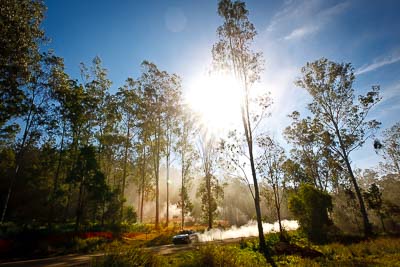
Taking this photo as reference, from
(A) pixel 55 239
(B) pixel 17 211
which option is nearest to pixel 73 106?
(A) pixel 55 239

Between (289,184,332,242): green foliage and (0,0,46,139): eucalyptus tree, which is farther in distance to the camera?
(289,184,332,242): green foliage

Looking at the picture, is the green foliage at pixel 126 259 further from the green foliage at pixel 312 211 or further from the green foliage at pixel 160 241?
the green foliage at pixel 312 211

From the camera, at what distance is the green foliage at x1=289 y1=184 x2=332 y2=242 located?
20.0m

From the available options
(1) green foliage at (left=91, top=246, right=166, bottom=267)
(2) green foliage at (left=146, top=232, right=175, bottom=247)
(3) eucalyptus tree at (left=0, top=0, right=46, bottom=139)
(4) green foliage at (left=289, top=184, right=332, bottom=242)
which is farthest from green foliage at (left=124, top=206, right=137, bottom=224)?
(1) green foliage at (left=91, top=246, right=166, bottom=267)

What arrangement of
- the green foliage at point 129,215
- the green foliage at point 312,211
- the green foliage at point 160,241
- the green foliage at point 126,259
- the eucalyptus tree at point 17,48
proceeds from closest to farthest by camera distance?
the green foliage at point 126,259 < the eucalyptus tree at point 17,48 < the green foliage at point 312,211 < the green foliage at point 160,241 < the green foliage at point 129,215

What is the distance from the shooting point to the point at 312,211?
2081 cm

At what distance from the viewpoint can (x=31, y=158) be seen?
36.8m

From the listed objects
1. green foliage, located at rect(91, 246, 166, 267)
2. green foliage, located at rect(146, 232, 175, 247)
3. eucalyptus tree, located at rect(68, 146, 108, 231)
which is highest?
eucalyptus tree, located at rect(68, 146, 108, 231)

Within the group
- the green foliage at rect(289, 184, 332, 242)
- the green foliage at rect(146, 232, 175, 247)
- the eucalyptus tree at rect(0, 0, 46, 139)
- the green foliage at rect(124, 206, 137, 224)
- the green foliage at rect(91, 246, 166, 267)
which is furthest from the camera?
the green foliage at rect(124, 206, 137, 224)

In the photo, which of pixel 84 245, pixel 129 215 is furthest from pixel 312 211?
pixel 129 215

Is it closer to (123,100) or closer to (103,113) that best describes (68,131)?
(103,113)

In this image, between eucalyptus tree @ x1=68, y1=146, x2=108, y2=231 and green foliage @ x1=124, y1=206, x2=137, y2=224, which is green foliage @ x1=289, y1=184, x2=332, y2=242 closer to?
eucalyptus tree @ x1=68, y1=146, x2=108, y2=231

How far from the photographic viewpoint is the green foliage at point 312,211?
20.0 m

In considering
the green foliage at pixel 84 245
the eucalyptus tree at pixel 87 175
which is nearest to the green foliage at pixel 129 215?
the eucalyptus tree at pixel 87 175
